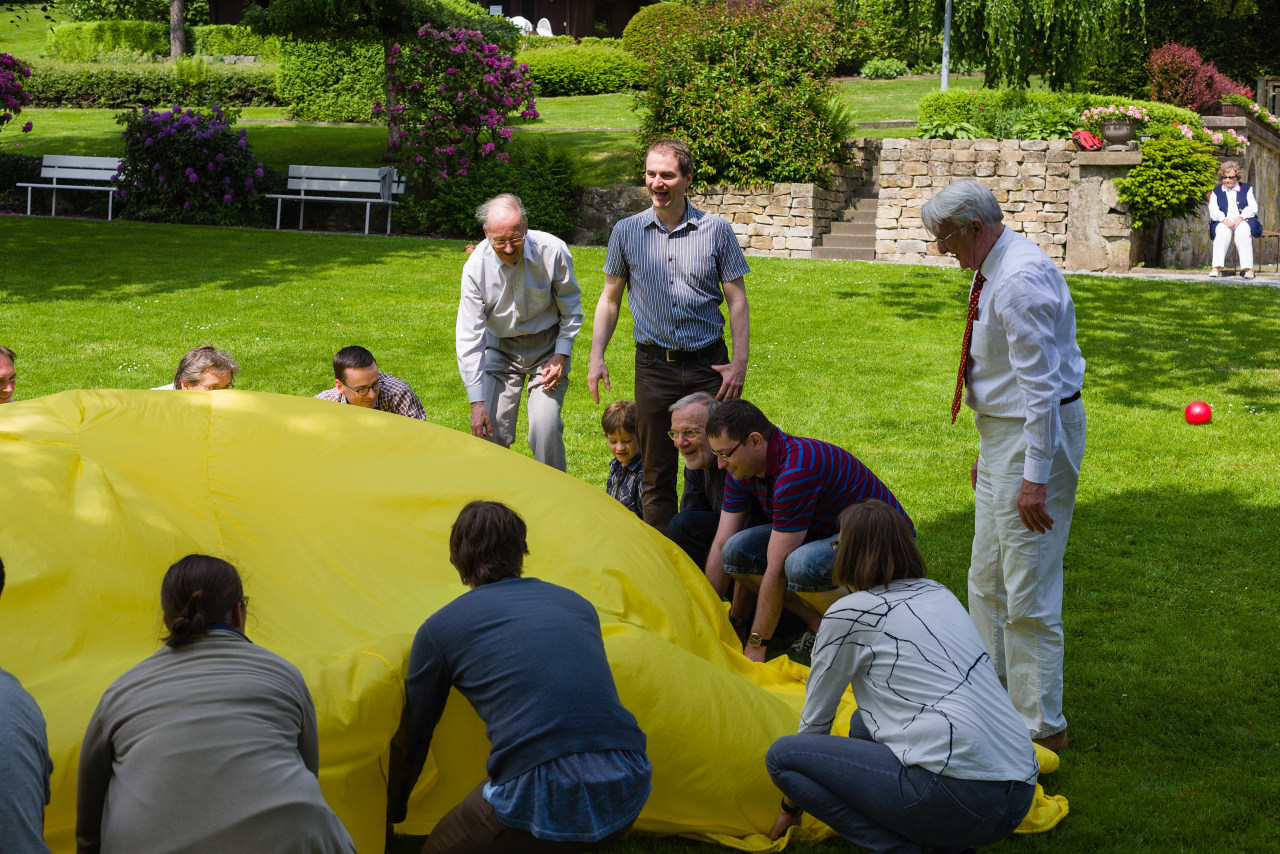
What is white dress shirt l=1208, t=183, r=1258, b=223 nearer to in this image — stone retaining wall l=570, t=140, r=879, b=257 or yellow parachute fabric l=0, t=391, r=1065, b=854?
stone retaining wall l=570, t=140, r=879, b=257

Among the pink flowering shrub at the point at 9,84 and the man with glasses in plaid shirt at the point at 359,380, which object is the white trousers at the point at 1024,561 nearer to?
the man with glasses in plaid shirt at the point at 359,380

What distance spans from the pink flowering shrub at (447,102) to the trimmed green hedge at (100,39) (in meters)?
20.9

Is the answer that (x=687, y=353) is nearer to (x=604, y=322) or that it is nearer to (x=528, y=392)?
(x=604, y=322)

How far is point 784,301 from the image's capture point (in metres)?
12.1

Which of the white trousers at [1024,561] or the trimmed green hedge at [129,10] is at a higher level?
the trimmed green hedge at [129,10]

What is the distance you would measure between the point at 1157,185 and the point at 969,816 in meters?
14.4

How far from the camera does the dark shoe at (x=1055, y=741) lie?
4.04 meters

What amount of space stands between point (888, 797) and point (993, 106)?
16.2 meters

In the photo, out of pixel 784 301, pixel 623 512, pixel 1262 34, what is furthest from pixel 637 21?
pixel 623 512

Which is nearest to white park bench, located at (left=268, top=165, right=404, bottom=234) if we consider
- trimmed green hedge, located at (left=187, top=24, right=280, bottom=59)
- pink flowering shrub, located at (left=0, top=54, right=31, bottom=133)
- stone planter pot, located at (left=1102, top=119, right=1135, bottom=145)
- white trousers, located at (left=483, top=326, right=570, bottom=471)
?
pink flowering shrub, located at (left=0, top=54, right=31, bottom=133)

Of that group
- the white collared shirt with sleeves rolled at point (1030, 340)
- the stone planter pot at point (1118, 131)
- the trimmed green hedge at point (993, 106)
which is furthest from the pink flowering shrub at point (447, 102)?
the white collared shirt with sleeves rolled at point (1030, 340)

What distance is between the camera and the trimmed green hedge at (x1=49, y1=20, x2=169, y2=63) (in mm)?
32781

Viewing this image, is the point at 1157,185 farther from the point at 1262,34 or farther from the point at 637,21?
the point at 637,21

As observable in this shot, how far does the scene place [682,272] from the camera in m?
5.33
